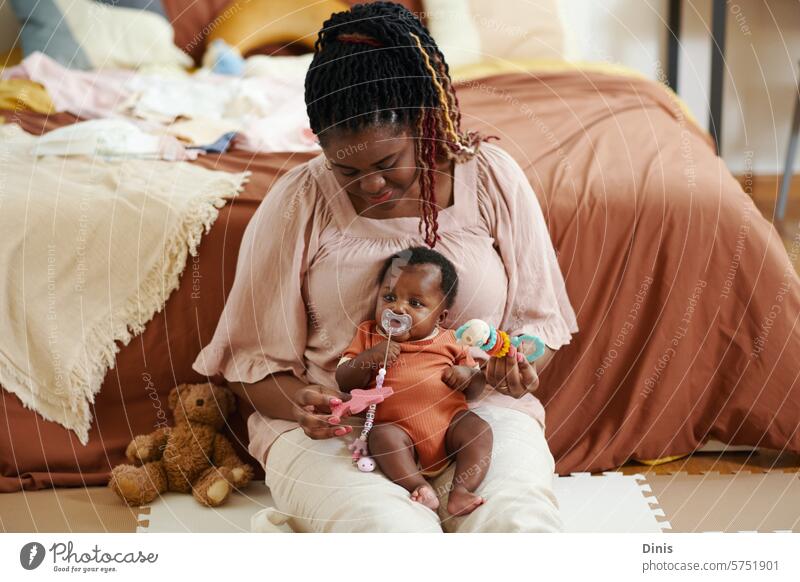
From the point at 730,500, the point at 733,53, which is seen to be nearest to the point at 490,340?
the point at 730,500

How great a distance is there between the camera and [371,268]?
1291 mm

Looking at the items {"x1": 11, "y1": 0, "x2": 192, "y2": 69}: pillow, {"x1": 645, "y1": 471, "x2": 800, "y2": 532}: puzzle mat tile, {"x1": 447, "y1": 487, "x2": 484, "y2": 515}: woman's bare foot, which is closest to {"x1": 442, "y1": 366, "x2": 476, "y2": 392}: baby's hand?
{"x1": 447, "y1": 487, "x2": 484, "y2": 515}: woman's bare foot

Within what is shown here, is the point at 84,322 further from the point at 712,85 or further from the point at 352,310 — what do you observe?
the point at 712,85

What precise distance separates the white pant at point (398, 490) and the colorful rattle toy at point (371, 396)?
2 centimetres

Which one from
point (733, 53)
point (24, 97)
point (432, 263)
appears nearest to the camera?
point (432, 263)

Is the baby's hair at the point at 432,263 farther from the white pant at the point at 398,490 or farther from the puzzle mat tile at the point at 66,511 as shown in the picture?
the puzzle mat tile at the point at 66,511

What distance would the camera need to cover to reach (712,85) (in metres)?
2.79

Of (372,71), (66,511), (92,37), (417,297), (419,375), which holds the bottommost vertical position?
(66,511)

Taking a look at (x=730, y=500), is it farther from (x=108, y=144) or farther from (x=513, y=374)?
(x=108, y=144)

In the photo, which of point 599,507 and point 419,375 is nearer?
point 419,375

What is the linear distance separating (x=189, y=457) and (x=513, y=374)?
1.91 feet

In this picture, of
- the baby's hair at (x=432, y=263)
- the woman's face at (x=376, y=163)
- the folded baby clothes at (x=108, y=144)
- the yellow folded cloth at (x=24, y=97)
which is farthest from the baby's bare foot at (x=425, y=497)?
the yellow folded cloth at (x=24, y=97)
